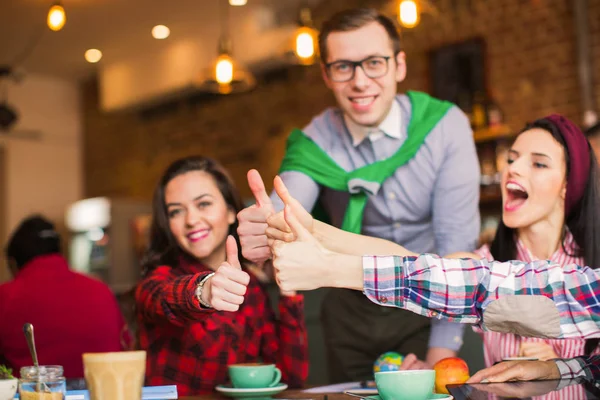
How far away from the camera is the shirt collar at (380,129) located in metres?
2.02

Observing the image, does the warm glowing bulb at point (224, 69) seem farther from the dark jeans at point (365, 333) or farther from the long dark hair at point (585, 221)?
the long dark hair at point (585, 221)

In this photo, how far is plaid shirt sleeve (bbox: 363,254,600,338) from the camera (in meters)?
1.24

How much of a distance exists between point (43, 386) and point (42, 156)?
279 inches

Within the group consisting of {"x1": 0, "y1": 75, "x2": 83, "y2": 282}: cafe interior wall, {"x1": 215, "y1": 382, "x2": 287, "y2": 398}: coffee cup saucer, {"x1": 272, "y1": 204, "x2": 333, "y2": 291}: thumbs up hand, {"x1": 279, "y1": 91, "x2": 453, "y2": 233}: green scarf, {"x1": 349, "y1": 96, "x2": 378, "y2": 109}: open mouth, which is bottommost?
{"x1": 215, "y1": 382, "x2": 287, "y2": 398}: coffee cup saucer

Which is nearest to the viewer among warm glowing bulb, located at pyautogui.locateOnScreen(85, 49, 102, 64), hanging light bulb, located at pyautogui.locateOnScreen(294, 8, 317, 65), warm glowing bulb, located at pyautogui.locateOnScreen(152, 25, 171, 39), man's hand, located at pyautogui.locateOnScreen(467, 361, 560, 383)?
man's hand, located at pyautogui.locateOnScreen(467, 361, 560, 383)

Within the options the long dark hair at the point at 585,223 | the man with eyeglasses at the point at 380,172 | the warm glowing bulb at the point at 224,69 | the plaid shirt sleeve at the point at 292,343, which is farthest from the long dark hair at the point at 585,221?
the warm glowing bulb at the point at 224,69

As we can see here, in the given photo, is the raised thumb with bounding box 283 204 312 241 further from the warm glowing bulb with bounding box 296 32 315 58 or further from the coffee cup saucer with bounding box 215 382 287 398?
the warm glowing bulb with bounding box 296 32 315 58

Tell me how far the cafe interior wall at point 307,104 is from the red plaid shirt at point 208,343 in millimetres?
715

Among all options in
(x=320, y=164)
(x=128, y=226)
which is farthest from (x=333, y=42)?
(x=128, y=226)

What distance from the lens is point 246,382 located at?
1.50 meters

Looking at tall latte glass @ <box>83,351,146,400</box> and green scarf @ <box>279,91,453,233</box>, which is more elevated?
green scarf @ <box>279,91,453,233</box>

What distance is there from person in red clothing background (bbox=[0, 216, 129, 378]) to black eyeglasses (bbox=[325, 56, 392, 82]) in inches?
45.3

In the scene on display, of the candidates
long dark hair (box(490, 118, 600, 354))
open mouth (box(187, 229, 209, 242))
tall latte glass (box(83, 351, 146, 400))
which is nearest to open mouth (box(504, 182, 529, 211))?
long dark hair (box(490, 118, 600, 354))

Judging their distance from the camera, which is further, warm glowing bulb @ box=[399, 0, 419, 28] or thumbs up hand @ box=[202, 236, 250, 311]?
warm glowing bulb @ box=[399, 0, 419, 28]
